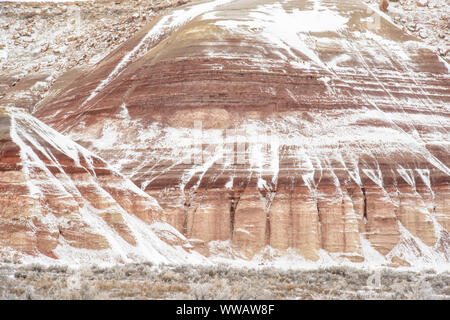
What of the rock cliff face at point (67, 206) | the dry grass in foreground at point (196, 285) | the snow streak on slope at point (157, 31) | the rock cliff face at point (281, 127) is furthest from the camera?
the snow streak on slope at point (157, 31)

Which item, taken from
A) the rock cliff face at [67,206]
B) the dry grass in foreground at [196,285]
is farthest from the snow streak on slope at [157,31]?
the dry grass in foreground at [196,285]

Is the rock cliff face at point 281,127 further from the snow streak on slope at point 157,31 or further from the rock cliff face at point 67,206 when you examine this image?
the rock cliff face at point 67,206

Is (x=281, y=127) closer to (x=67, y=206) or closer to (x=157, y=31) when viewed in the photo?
(x=157, y=31)

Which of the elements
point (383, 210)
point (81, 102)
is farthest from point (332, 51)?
point (81, 102)

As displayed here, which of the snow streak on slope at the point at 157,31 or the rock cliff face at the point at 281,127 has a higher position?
the snow streak on slope at the point at 157,31

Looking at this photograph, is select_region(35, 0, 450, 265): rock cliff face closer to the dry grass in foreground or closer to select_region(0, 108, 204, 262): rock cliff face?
select_region(0, 108, 204, 262): rock cliff face

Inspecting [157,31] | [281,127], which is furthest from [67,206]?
[157,31]
